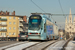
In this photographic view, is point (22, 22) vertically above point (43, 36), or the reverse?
point (22, 22)

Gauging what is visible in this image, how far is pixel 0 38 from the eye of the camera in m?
92.8

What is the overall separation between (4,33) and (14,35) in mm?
5454

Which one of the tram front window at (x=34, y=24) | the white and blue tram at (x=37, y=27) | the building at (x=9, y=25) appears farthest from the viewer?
the building at (x=9, y=25)

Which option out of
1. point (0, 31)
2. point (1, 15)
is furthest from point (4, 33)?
point (1, 15)

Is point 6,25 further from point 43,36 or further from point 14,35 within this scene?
point 43,36

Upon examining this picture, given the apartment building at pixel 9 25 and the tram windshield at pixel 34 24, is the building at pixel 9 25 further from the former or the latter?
the tram windshield at pixel 34 24

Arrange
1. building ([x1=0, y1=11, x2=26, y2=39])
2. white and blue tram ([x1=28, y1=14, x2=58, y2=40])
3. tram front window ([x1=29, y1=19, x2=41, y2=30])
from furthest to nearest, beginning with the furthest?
building ([x1=0, y1=11, x2=26, y2=39]) → tram front window ([x1=29, y1=19, x2=41, y2=30]) → white and blue tram ([x1=28, y1=14, x2=58, y2=40])

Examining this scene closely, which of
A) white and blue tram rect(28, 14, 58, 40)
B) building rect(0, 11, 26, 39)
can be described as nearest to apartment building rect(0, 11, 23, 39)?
building rect(0, 11, 26, 39)

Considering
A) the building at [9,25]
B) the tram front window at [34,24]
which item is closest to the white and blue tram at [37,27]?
the tram front window at [34,24]

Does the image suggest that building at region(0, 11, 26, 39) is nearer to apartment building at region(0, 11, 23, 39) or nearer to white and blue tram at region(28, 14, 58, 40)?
apartment building at region(0, 11, 23, 39)

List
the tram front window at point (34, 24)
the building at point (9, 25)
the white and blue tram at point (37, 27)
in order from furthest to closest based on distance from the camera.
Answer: the building at point (9, 25)
the tram front window at point (34, 24)
the white and blue tram at point (37, 27)

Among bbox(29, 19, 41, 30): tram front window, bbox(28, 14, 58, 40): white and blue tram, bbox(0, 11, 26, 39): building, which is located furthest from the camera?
bbox(0, 11, 26, 39): building

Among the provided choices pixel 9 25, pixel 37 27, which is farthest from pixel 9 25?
pixel 37 27

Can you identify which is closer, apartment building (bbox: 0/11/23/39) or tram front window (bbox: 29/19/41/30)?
tram front window (bbox: 29/19/41/30)
